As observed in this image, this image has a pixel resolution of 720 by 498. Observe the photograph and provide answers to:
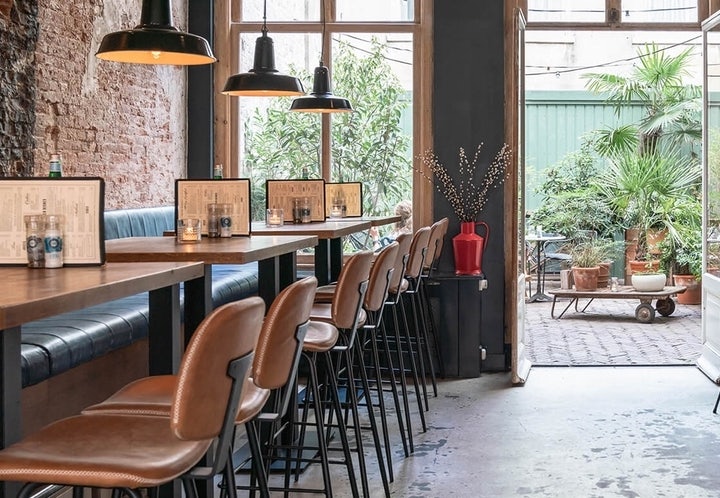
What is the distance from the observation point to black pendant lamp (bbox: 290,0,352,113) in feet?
21.8

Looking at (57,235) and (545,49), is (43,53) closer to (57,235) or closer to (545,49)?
(57,235)

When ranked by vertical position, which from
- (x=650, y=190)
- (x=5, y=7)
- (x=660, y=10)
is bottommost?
(x=650, y=190)

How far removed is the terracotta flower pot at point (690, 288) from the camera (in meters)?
10.8

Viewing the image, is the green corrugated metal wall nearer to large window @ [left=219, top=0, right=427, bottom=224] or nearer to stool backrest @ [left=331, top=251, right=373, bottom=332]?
large window @ [left=219, top=0, right=427, bottom=224]

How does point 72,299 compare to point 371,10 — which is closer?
point 72,299

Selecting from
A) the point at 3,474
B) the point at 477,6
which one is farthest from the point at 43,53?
the point at 3,474

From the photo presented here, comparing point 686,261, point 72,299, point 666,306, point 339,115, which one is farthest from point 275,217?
point 686,261

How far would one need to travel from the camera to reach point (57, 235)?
3043 millimetres

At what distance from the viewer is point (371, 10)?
7344 millimetres

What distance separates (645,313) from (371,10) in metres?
4.11

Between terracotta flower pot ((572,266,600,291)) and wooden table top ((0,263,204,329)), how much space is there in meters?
7.71

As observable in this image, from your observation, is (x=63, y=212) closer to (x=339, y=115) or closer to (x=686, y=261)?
(x=339, y=115)

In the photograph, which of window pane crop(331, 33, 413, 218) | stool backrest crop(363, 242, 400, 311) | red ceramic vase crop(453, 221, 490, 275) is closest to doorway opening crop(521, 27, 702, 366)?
red ceramic vase crop(453, 221, 490, 275)

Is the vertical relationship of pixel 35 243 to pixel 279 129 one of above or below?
below
